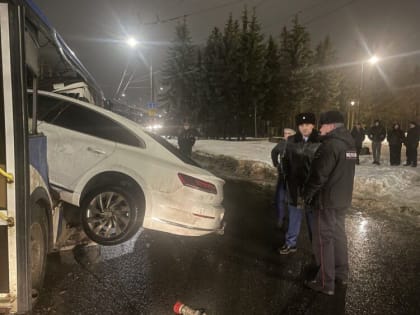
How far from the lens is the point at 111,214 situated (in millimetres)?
4332

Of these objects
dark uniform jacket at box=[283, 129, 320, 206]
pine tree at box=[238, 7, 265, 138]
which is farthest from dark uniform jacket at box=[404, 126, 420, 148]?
pine tree at box=[238, 7, 265, 138]

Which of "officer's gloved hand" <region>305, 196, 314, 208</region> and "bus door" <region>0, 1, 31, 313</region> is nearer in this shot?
"bus door" <region>0, 1, 31, 313</region>

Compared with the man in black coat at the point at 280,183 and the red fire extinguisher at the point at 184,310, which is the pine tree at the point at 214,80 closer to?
the man in black coat at the point at 280,183

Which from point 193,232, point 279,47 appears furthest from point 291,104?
point 193,232

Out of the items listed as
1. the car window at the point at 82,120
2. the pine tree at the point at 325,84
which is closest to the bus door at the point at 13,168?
the car window at the point at 82,120

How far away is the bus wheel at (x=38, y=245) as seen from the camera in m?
3.03

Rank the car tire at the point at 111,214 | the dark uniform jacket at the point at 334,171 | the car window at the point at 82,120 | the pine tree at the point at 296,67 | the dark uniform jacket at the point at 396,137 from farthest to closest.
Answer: the pine tree at the point at 296,67, the dark uniform jacket at the point at 396,137, the car window at the point at 82,120, the car tire at the point at 111,214, the dark uniform jacket at the point at 334,171

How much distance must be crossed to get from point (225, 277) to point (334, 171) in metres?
1.74

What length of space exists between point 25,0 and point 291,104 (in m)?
38.3

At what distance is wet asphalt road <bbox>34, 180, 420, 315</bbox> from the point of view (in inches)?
129

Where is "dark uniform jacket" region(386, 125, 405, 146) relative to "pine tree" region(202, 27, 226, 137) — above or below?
below

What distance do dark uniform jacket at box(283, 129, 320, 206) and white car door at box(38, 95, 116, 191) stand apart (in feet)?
7.80

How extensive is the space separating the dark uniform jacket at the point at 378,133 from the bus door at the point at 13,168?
1377cm

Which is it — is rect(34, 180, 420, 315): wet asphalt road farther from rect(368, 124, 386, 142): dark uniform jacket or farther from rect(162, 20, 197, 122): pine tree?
rect(162, 20, 197, 122): pine tree
